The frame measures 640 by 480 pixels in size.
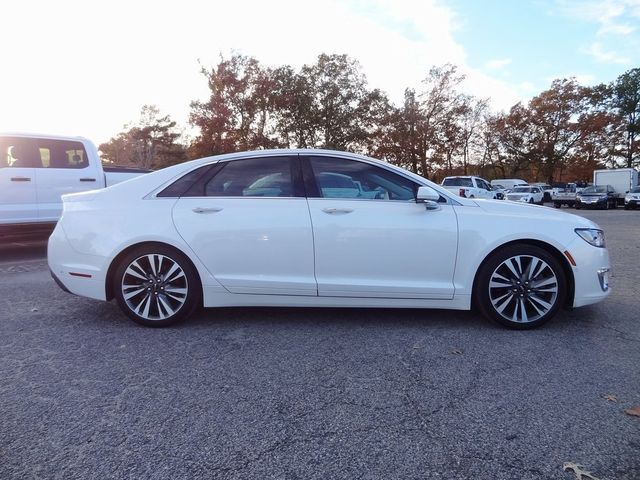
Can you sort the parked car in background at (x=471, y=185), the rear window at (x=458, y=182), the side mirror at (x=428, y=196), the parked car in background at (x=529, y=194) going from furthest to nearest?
the parked car in background at (x=529, y=194)
the rear window at (x=458, y=182)
the parked car in background at (x=471, y=185)
the side mirror at (x=428, y=196)

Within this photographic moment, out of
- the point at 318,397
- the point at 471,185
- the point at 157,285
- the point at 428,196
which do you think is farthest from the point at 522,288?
the point at 471,185

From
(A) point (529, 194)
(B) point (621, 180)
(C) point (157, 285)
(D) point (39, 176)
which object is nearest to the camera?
(C) point (157, 285)

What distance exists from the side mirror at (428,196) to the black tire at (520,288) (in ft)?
2.19

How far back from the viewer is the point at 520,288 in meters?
3.77

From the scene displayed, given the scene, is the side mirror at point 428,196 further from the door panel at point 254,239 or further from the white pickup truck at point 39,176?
the white pickup truck at point 39,176

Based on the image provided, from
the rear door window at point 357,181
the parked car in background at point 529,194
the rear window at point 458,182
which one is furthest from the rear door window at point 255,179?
the parked car in background at point 529,194

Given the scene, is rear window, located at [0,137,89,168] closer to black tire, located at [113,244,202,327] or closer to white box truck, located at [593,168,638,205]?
black tire, located at [113,244,202,327]

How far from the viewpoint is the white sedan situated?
12.2ft

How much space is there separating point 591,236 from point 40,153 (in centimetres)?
813

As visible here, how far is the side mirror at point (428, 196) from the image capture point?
3.64 metres

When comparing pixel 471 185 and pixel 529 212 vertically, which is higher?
pixel 471 185

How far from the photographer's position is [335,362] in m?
3.14

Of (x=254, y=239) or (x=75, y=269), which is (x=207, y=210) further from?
(x=75, y=269)

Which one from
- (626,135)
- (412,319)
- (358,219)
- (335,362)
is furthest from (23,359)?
(626,135)
